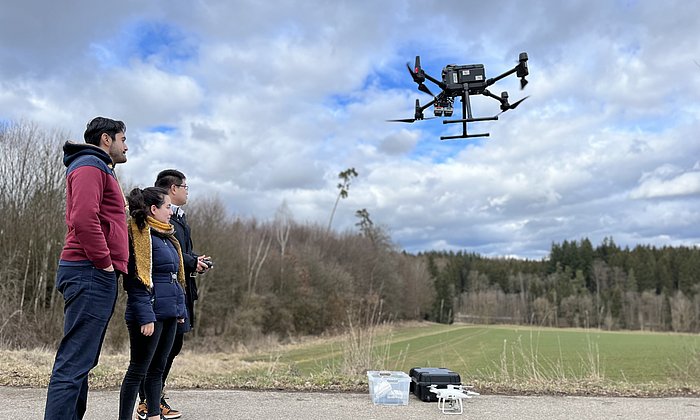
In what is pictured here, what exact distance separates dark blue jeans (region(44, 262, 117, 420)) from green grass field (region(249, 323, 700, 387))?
4.58 metres

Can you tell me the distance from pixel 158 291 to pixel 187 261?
2.16 ft

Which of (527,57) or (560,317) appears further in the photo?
(560,317)

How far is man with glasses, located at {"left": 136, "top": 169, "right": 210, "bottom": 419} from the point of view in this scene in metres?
4.57

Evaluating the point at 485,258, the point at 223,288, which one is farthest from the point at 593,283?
the point at 223,288

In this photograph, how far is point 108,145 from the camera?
368cm

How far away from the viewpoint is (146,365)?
152 inches

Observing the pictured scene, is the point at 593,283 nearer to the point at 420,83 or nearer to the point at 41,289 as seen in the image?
the point at 41,289

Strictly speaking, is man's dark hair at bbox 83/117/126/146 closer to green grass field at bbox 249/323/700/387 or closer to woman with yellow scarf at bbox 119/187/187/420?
woman with yellow scarf at bbox 119/187/187/420

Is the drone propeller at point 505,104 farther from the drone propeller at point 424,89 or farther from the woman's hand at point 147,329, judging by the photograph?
the woman's hand at point 147,329

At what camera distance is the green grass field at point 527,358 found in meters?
7.76

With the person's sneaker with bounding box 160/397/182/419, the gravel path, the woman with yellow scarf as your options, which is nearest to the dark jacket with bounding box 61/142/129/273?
the woman with yellow scarf

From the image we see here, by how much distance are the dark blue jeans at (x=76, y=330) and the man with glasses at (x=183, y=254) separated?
113 centimetres

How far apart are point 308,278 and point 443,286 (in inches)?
1977

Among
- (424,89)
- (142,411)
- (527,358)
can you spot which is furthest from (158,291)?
(527,358)
